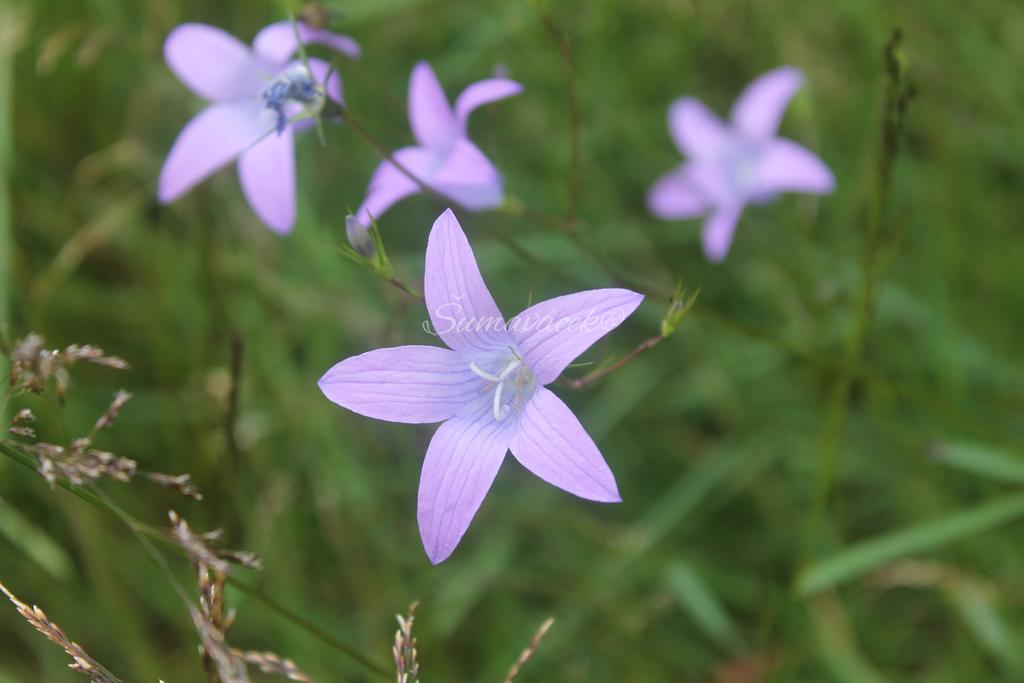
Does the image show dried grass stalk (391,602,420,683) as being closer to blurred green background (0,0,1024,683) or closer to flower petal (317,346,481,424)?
flower petal (317,346,481,424)

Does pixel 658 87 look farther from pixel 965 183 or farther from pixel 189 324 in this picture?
pixel 189 324

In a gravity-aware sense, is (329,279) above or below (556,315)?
below

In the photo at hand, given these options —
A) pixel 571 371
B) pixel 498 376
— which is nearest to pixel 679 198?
pixel 571 371

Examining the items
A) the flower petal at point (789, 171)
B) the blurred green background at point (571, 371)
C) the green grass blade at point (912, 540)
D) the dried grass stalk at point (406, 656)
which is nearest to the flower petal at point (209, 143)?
the blurred green background at point (571, 371)

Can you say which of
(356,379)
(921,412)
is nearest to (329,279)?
(356,379)

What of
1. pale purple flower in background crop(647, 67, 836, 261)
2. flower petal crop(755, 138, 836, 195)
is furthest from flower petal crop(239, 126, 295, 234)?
flower petal crop(755, 138, 836, 195)

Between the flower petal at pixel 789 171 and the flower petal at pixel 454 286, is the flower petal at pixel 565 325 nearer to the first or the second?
the flower petal at pixel 454 286

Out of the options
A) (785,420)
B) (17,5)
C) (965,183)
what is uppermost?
(17,5)
